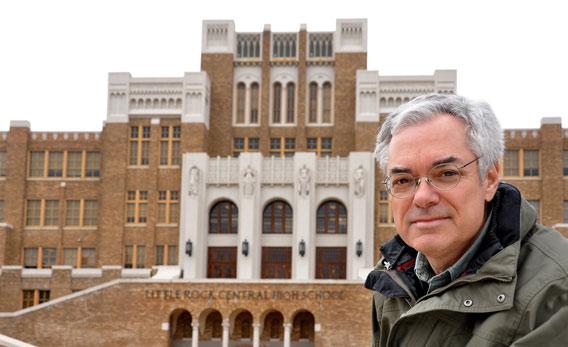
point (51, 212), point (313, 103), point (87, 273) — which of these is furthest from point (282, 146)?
point (51, 212)

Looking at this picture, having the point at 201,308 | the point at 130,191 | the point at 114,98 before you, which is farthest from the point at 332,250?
the point at 114,98

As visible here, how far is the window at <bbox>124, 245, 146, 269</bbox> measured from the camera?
45281 mm

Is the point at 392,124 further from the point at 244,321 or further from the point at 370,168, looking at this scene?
the point at 370,168

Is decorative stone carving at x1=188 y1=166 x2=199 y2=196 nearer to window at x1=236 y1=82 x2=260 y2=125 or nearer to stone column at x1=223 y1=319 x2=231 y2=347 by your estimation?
window at x1=236 y1=82 x2=260 y2=125

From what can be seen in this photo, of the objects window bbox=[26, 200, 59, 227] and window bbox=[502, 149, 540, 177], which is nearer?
window bbox=[502, 149, 540, 177]

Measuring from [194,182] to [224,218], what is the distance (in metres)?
2.51

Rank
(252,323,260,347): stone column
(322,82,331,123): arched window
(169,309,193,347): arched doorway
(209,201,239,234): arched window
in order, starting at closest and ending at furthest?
(252,323,260,347): stone column → (169,309,193,347): arched doorway → (209,201,239,234): arched window → (322,82,331,123): arched window

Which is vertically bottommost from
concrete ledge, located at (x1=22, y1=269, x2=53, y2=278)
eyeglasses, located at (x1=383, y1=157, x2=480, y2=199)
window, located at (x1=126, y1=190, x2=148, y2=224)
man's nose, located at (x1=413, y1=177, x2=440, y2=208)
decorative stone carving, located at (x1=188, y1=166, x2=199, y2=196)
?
concrete ledge, located at (x1=22, y1=269, x2=53, y2=278)

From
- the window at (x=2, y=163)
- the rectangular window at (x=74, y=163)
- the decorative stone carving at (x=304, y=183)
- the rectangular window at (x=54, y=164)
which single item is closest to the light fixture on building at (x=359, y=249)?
the decorative stone carving at (x=304, y=183)

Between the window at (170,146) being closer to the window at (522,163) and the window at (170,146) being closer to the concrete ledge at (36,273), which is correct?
the concrete ledge at (36,273)

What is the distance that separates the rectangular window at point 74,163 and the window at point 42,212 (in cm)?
188

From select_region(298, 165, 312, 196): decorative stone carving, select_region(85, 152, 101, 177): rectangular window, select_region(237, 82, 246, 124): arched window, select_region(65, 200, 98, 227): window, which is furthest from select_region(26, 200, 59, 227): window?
select_region(298, 165, 312, 196): decorative stone carving

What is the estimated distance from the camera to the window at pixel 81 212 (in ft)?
153

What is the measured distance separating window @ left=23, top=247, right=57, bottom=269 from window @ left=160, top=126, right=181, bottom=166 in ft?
26.8
